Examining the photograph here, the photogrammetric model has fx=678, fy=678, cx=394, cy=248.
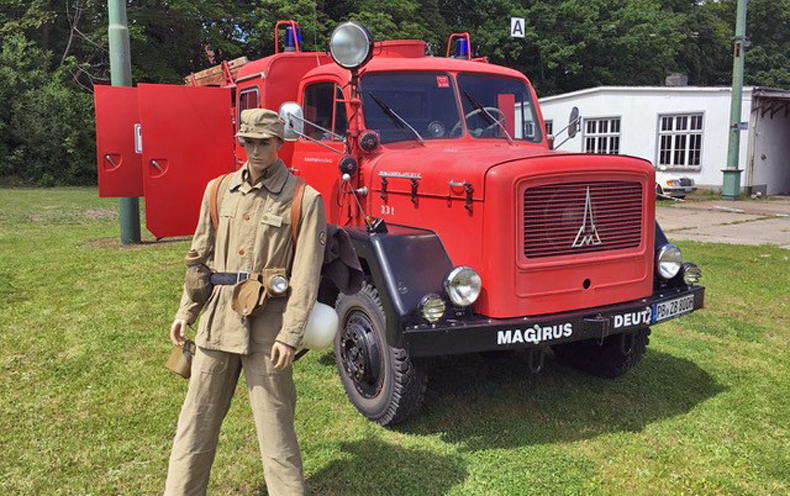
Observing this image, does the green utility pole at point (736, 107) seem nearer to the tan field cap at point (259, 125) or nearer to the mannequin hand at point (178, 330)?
the tan field cap at point (259, 125)

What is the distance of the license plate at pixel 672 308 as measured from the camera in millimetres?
4395

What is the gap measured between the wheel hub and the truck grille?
1.13 metres

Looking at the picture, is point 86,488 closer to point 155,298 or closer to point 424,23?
point 155,298

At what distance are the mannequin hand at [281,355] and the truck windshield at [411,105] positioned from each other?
2.46m

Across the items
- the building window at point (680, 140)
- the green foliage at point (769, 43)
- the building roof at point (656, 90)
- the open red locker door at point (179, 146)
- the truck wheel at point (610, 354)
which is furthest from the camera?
the green foliage at point (769, 43)

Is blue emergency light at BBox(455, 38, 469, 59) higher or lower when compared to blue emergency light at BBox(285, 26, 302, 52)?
lower

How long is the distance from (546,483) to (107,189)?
270 inches

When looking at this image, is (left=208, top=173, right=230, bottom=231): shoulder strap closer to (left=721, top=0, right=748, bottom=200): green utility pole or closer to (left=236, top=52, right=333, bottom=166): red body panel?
(left=236, top=52, right=333, bottom=166): red body panel

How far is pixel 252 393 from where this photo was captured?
313 centimetres

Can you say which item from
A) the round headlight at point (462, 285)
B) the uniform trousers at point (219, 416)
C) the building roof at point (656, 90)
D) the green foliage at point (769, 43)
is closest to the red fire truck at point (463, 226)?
the round headlight at point (462, 285)

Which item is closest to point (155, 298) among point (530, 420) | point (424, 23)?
point (530, 420)

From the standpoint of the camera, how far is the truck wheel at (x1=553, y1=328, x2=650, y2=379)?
5.08 metres

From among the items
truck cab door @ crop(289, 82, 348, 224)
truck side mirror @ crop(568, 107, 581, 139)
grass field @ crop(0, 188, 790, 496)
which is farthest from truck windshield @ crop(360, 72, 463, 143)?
grass field @ crop(0, 188, 790, 496)

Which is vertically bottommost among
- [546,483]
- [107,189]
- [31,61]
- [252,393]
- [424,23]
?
[546,483]
